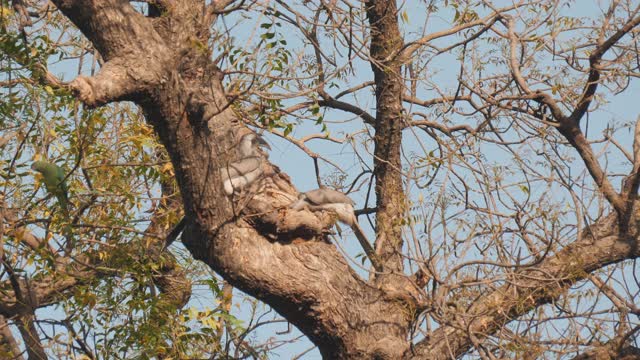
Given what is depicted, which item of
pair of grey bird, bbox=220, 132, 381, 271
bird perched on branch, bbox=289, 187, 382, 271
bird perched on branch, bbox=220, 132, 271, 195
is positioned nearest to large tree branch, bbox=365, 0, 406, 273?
bird perched on branch, bbox=289, 187, 382, 271

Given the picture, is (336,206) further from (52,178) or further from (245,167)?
(52,178)

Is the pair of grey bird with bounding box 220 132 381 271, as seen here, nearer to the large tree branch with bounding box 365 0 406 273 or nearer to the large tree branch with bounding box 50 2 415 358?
the large tree branch with bounding box 50 2 415 358

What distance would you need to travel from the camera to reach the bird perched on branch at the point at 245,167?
5438 millimetres

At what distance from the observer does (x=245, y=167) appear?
5.63m

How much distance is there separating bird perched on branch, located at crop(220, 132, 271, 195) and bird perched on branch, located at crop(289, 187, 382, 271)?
1.08 feet

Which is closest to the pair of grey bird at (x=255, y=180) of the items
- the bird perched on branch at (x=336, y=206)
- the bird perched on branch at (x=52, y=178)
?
the bird perched on branch at (x=336, y=206)

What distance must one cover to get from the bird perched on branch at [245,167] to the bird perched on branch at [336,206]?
33 centimetres

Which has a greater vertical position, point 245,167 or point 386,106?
point 386,106

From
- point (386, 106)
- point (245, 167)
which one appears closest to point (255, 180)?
point (245, 167)

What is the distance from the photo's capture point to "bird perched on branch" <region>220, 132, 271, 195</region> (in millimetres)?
5438

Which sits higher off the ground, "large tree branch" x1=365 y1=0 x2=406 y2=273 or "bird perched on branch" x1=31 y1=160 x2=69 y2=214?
"large tree branch" x1=365 y1=0 x2=406 y2=273

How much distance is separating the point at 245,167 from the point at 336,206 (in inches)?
42.6

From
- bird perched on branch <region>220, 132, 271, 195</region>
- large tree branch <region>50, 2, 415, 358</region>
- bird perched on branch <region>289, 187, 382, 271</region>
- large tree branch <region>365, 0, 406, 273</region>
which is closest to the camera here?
large tree branch <region>50, 2, 415, 358</region>

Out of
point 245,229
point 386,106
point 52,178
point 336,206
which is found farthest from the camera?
point 386,106
